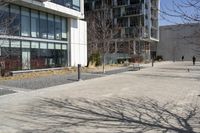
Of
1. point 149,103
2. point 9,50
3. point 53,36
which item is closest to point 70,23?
point 53,36

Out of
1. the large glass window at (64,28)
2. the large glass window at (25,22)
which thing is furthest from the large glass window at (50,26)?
the large glass window at (25,22)

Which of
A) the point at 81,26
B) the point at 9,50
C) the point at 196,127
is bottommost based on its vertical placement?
the point at 196,127

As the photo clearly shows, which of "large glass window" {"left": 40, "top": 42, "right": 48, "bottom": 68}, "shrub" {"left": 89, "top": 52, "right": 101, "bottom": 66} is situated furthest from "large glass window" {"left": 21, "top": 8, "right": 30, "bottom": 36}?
"shrub" {"left": 89, "top": 52, "right": 101, "bottom": 66}

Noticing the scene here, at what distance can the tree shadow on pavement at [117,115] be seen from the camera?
26.0 ft

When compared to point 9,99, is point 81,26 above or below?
above

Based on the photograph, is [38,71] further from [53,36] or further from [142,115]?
[142,115]

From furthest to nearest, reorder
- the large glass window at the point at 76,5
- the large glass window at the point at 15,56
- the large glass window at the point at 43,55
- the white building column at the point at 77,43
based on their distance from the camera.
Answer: the white building column at the point at 77,43, the large glass window at the point at 76,5, the large glass window at the point at 43,55, the large glass window at the point at 15,56

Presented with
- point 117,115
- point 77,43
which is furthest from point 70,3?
point 117,115

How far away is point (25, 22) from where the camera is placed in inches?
1043

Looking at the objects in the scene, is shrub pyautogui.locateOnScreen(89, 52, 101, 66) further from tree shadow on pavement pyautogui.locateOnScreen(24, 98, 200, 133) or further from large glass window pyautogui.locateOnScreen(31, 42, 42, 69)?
tree shadow on pavement pyautogui.locateOnScreen(24, 98, 200, 133)

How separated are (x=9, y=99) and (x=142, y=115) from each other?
6180 mm

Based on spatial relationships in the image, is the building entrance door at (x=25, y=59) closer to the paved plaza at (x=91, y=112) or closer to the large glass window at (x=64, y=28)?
the large glass window at (x=64, y=28)

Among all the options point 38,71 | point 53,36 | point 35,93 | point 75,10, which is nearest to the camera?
point 35,93

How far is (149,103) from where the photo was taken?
1179 centimetres
